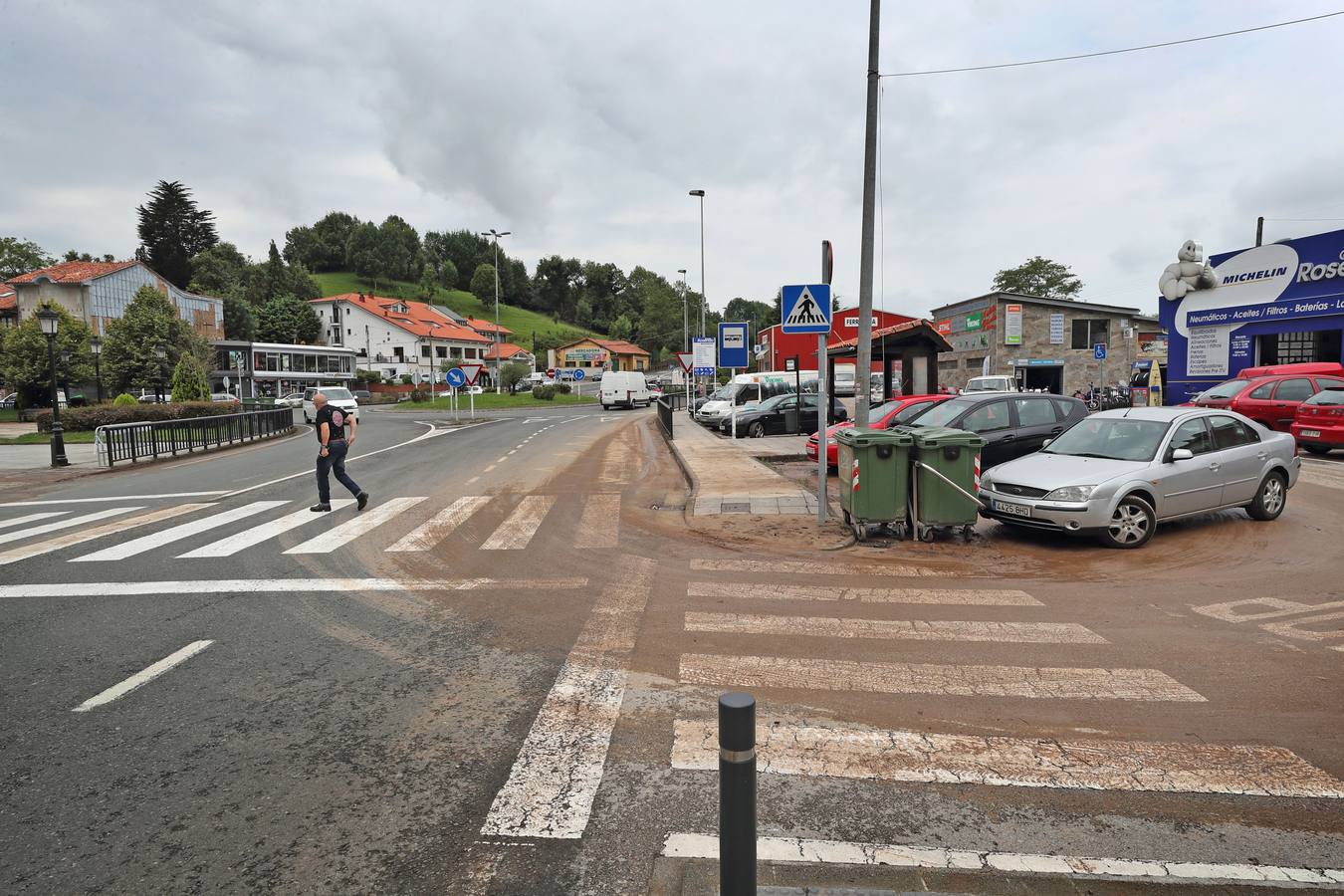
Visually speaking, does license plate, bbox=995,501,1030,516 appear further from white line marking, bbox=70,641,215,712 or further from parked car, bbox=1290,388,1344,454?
parked car, bbox=1290,388,1344,454

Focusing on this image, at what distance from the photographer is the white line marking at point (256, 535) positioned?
8.46 m

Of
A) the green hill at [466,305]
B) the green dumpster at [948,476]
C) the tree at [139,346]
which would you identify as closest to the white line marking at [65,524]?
the green dumpster at [948,476]

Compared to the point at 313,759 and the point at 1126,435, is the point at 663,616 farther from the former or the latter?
the point at 1126,435

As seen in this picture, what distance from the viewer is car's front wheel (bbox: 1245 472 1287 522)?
31.5 ft

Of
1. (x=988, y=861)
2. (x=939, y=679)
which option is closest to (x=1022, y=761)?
(x=988, y=861)

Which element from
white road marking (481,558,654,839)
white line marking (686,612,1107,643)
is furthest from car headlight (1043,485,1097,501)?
white road marking (481,558,654,839)

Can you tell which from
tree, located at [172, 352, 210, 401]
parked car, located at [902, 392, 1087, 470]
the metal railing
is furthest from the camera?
tree, located at [172, 352, 210, 401]

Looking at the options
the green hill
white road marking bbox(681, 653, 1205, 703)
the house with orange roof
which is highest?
the green hill

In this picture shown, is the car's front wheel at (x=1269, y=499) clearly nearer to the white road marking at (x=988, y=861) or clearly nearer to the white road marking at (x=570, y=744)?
the white road marking at (x=988, y=861)

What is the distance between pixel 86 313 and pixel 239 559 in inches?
2392

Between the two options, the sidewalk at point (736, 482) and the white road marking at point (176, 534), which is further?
the sidewalk at point (736, 482)

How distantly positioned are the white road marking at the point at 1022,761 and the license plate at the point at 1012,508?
4.84 metres

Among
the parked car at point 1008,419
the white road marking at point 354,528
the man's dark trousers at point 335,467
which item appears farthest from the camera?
the parked car at point 1008,419

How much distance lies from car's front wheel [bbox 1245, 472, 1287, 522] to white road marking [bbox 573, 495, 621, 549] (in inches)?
315
